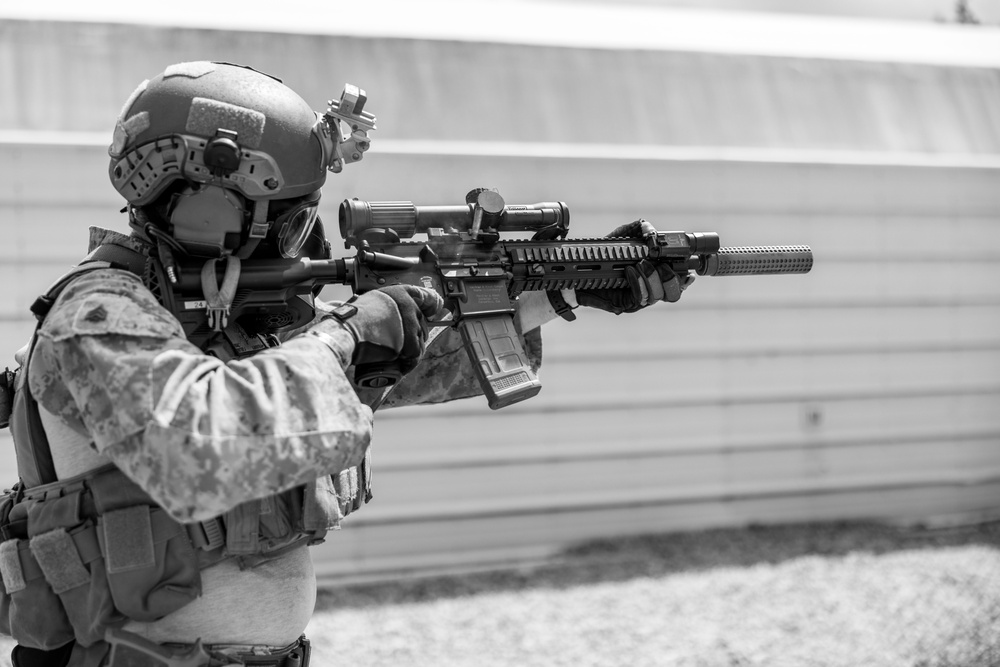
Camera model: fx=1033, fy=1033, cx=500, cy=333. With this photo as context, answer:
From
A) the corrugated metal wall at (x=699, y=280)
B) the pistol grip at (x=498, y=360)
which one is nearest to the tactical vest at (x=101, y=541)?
the pistol grip at (x=498, y=360)

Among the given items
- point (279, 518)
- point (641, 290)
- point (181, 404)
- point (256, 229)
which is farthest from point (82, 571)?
point (641, 290)

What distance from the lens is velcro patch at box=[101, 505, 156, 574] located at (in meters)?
2.11

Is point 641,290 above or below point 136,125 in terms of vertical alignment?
below

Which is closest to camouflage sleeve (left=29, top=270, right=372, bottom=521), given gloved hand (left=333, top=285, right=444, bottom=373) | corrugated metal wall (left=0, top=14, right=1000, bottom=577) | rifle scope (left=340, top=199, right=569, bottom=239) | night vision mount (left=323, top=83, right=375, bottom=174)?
gloved hand (left=333, top=285, right=444, bottom=373)

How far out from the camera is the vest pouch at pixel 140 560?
2.11 metres

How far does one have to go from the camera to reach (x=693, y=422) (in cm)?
630

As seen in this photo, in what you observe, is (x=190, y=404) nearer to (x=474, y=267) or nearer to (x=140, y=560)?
(x=140, y=560)

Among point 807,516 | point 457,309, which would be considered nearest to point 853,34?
point 807,516

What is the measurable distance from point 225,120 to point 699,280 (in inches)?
173

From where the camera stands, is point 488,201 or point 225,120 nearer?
point 225,120

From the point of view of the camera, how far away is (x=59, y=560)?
6.97 feet

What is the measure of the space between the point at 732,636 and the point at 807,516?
1649mm

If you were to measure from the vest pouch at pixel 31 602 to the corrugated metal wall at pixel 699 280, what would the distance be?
331 centimetres

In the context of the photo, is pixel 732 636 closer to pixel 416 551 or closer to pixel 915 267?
pixel 416 551
